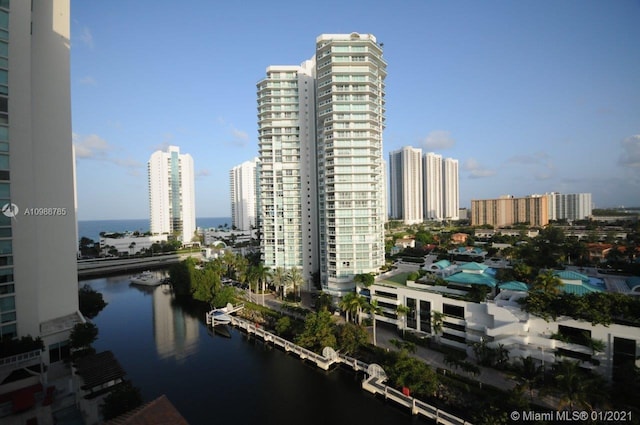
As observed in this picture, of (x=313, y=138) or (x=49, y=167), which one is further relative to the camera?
(x=313, y=138)

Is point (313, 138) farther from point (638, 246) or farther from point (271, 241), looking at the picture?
point (638, 246)

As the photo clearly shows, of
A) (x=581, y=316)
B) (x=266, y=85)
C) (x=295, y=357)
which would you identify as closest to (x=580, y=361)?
(x=581, y=316)

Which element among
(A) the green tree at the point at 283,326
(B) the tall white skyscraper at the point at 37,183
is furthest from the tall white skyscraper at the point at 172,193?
(A) the green tree at the point at 283,326

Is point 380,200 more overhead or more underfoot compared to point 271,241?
more overhead

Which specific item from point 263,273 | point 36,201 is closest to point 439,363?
point 263,273

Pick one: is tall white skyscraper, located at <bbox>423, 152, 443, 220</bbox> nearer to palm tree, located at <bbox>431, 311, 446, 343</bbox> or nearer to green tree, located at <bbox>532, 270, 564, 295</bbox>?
green tree, located at <bbox>532, 270, 564, 295</bbox>

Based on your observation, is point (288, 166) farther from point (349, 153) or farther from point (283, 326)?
point (283, 326)

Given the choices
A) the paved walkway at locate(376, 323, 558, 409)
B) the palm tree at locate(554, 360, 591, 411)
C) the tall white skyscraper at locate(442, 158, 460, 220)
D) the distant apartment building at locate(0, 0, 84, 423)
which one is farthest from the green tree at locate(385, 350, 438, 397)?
the tall white skyscraper at locate(442, 158, 460, 220)
